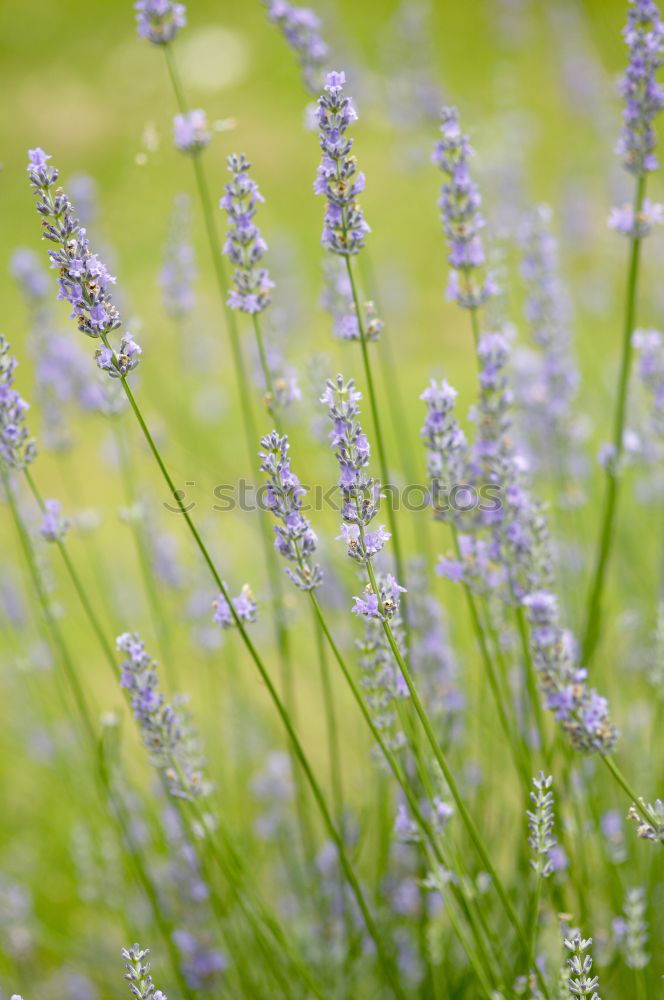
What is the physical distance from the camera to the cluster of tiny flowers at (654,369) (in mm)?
1740

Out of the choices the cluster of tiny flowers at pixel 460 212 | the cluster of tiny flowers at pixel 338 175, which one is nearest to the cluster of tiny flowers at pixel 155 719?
the cluster of tiny flowers at pixel 338 175

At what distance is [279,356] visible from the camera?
1.89 meters

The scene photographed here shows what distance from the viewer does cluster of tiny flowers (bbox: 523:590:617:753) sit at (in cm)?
114

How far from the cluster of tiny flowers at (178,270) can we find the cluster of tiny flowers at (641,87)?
97 centimetres

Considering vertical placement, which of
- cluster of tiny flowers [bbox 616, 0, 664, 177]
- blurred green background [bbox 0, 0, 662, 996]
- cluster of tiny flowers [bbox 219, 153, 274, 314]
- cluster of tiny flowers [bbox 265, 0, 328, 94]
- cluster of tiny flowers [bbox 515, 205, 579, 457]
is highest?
blurred green background [bbox 0, 0, 662, 996]

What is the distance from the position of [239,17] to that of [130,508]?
6.54m

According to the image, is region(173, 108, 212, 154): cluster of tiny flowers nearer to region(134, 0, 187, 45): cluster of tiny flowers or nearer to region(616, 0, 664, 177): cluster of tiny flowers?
region(134, 0, 187, 45): cluster of tiny flowers

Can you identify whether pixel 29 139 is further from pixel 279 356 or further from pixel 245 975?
pixel 245 975

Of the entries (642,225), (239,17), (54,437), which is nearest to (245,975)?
(54,437)

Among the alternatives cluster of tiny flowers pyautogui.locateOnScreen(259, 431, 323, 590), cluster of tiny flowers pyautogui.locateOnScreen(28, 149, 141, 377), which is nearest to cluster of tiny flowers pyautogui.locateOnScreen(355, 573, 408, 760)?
cluster of tiny flowers pyautogui.locateOnScreen(259, 431, 323, 590)

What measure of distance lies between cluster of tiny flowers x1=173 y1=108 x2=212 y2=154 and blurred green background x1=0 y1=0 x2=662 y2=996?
47 mm

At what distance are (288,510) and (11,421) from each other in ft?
1.43

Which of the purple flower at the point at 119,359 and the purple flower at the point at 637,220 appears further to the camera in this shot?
the purple flower at the point at 637,220

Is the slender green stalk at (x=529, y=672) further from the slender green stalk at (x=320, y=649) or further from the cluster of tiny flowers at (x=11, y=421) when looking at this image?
the cluster of tiny flowers at (x=11, y=421)
